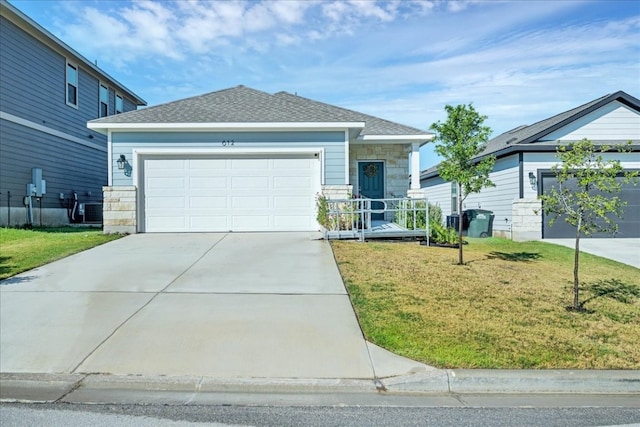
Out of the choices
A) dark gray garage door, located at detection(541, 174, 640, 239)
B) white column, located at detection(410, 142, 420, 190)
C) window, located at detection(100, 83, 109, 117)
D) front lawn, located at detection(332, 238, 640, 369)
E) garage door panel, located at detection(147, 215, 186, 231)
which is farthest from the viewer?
window, located at detection(100, 83, 109, 117)

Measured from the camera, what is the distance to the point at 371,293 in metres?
6.90

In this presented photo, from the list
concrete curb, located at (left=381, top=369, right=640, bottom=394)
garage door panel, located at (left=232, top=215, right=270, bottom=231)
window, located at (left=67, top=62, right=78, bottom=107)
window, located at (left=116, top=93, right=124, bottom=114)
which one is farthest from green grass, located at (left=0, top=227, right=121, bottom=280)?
window, located at (left=116, top=93, right=124, bottom=114)

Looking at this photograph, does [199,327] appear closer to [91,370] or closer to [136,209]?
[91,370]

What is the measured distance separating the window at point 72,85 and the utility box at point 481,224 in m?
16.2

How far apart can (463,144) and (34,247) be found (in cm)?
976

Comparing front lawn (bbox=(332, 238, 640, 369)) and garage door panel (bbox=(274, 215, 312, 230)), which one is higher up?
garage door panel (bbox=(274, 215, 312, 230))

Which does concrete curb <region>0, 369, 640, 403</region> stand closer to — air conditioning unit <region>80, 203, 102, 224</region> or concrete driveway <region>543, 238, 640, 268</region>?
concrete driveway <region>543, 238, 640, 268</region>

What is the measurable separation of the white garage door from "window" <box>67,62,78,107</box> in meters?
→ 7.80

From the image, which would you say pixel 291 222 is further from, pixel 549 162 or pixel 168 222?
pixel 549 162

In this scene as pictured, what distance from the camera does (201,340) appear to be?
5.13 meters

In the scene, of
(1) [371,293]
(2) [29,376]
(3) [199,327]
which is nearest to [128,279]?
(3) [199,327]

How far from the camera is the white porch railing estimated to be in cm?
1162

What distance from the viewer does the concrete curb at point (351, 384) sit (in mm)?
4184

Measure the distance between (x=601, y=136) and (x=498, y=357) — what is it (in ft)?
45.9
